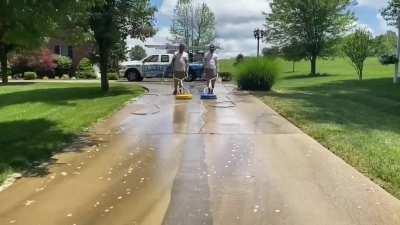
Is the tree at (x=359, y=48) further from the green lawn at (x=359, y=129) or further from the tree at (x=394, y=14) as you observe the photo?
the green lawn at (x=359, y=129)

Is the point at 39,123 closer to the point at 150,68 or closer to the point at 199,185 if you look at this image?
the point at 199,185

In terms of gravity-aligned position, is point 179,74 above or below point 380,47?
below

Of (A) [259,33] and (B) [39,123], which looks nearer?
(B) [39,123]

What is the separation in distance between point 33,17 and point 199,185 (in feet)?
15.9

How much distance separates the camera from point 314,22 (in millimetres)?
49875

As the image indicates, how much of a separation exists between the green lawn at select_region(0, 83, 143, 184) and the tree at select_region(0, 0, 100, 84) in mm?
1845

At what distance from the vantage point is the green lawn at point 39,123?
30.3ft

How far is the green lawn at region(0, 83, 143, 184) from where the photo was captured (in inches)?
364

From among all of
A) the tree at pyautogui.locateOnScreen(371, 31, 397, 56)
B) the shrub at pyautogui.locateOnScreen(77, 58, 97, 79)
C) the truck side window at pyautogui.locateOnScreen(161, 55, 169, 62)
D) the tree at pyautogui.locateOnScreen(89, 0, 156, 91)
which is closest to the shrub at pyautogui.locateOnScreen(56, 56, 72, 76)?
the shrub at pyautogui.locateOnScreen(77, 58, 97, 79)

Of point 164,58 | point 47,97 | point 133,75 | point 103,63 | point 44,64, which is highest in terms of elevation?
point 164,58

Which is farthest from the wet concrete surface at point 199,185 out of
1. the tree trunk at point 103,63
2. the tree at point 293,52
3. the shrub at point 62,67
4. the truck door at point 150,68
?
the shrub at point 62,67

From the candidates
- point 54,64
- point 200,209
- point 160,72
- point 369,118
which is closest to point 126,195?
point 200,209

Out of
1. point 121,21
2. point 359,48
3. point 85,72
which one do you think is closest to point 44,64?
point 85,72

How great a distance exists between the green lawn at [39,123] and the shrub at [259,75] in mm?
5330
